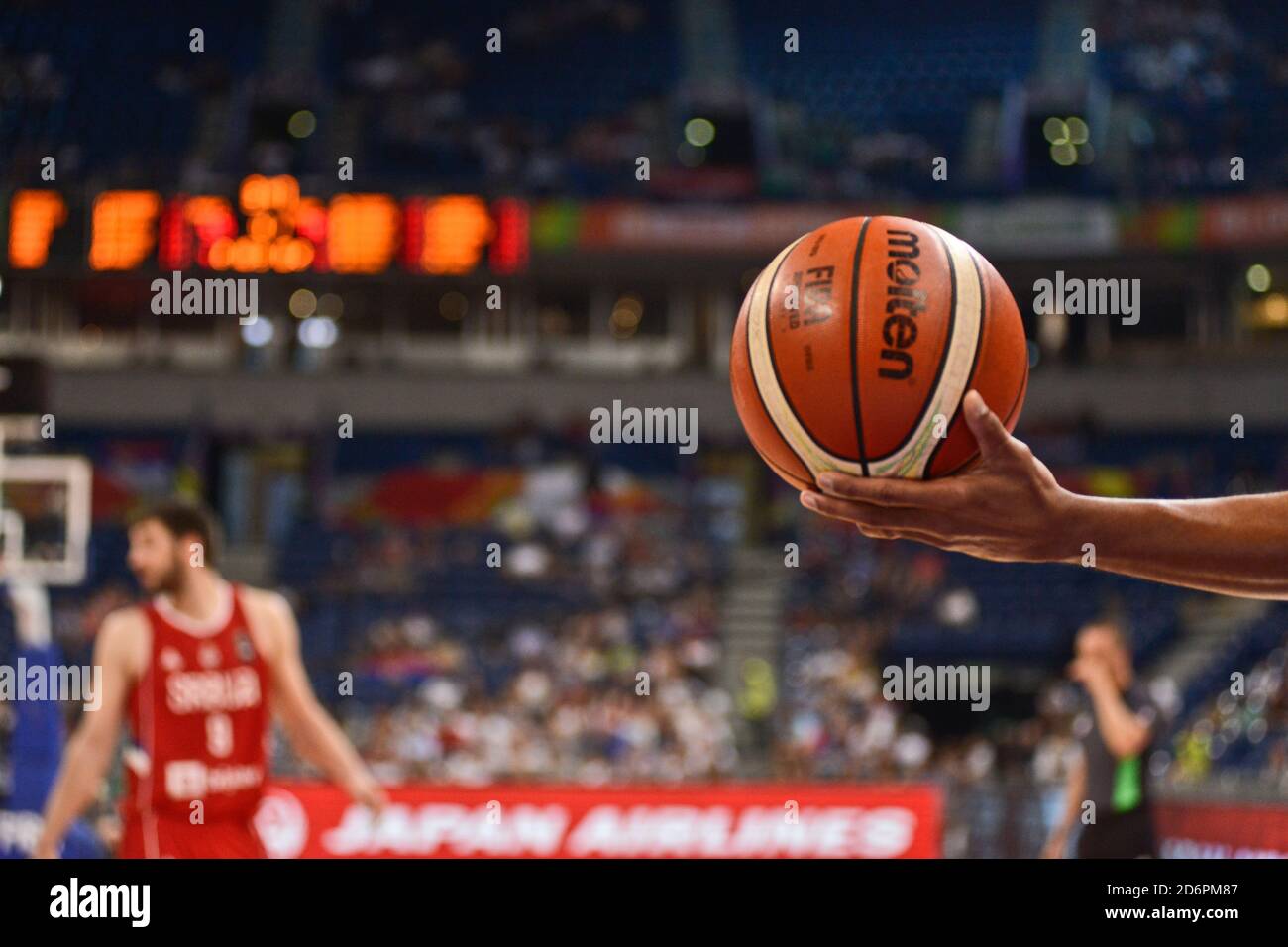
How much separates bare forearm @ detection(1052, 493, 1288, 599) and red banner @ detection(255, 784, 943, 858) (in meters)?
7.51

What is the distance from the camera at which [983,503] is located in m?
2.17

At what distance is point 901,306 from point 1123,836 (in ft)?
14.1

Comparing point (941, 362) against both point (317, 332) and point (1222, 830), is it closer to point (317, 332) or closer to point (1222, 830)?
point (1222, 830)

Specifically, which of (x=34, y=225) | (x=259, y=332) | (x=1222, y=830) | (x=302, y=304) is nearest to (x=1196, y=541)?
(x=1222, y=830)

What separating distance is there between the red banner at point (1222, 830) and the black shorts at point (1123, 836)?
90.7 inches

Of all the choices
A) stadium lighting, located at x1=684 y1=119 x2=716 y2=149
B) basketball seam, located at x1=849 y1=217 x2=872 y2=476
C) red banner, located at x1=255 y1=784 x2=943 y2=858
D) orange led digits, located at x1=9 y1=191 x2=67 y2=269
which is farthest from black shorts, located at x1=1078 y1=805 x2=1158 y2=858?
stadium lighting, located at x1=684 y1=119 x2=716 y2=149

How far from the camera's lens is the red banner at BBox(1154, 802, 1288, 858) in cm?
845

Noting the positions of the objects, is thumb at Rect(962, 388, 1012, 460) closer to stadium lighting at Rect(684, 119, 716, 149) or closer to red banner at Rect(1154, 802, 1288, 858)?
red banner at Rect(1154, 802, 1288, 858)

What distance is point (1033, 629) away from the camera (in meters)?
16.1

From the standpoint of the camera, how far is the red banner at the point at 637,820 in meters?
9.48

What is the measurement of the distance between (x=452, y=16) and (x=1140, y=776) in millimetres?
17438

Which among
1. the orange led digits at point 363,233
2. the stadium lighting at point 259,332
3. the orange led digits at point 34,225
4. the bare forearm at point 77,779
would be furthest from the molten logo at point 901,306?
the stadium lighting at point 259,332

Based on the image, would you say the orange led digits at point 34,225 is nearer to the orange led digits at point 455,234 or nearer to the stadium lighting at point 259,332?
the stadium lighting at point 259,332
